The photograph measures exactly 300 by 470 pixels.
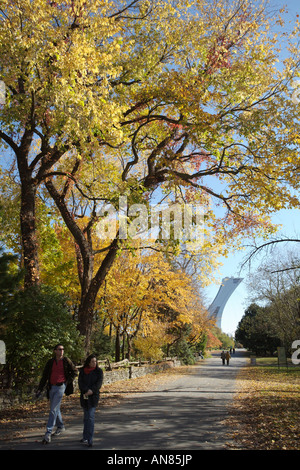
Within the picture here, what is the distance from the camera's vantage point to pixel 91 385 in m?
7.22

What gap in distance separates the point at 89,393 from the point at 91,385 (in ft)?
0.64

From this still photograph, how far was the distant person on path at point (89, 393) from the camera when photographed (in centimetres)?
675

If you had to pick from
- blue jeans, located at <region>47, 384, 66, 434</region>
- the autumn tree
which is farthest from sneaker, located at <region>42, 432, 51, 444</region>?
the autumn tree

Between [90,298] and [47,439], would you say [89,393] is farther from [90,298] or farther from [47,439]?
[90,298]

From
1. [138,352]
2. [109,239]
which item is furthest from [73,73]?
[138,352]

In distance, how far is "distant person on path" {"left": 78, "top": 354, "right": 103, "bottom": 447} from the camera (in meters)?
6.75

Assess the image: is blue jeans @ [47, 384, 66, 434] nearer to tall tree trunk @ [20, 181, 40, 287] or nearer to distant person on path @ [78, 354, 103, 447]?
distant person on path @ [78, 354, 103, 447]

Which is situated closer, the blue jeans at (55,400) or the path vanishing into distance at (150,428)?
the path vanishing into distance at (150,428)

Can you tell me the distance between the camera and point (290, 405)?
1123 cm

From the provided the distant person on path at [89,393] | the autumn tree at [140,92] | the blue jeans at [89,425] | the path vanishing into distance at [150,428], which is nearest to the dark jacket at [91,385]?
the distant person on path at [89,393]

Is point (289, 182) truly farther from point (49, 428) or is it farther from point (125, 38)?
point (49, 428)

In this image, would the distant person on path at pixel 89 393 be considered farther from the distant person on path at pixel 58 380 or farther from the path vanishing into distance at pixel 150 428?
the distant person on path at pixel 58 380

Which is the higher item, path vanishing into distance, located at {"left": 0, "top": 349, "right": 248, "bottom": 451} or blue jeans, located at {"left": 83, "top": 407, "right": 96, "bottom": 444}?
blue jeans, located at {"left": 83, "top": 407, "right": 96, "bottom": 444}

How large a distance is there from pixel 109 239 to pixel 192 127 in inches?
440
